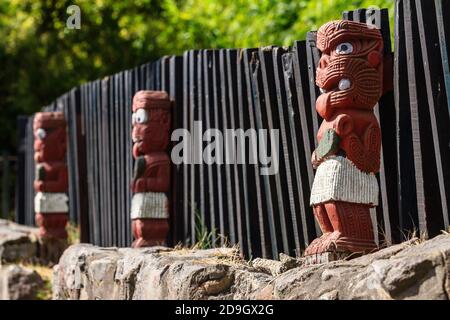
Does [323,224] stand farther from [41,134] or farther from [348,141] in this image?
[41,134]

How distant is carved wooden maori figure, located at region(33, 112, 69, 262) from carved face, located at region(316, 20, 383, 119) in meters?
5.98

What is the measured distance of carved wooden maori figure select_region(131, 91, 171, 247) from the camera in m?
8.35

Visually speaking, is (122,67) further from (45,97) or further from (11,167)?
(11,167)

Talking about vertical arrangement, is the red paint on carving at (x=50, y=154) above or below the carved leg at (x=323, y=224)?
above

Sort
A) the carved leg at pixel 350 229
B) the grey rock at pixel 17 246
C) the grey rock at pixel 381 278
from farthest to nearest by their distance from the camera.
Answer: the grey rock at pixel 17 246, the carved leg at pixel 350 229, the grey rock at pixel 381 278

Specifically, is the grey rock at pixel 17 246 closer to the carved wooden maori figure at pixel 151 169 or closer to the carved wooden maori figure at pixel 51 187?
the carved wooden maori figure at pixel 51 187

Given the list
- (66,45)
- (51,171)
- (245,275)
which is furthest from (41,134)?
(66,45)

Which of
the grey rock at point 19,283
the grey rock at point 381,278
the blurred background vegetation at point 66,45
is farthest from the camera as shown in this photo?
the blurred background vegetation at point 66,45

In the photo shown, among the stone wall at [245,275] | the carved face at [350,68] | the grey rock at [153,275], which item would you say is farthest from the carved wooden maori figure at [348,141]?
the grey rock at [153,275]

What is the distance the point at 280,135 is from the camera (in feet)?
22.7

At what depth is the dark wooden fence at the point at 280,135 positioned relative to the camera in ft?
18.3

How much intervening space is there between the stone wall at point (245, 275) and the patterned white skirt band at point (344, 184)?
0.43 metres

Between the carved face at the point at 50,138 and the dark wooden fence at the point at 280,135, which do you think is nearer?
the dark wooden fence at the point at 280,135

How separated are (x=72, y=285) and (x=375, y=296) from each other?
14.0ft
